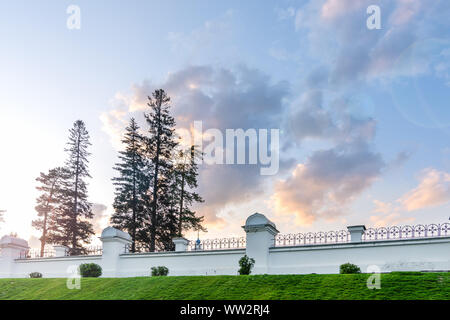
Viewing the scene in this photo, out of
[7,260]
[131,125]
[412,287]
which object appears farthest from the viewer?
[131,125]

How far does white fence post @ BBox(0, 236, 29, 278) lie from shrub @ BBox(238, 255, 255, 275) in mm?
15352

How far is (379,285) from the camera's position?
12656 mm

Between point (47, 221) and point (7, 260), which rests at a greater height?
point (47, 221)

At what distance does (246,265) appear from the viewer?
58.0 ft

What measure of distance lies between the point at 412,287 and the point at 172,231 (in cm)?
2377

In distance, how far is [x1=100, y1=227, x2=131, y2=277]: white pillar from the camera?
21.1 meters

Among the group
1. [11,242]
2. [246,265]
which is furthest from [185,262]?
[11,242]

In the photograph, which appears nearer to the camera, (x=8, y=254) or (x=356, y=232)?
(x=356, y=232)

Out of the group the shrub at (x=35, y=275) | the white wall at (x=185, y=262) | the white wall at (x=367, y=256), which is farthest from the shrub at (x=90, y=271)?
the white wall at (x=367, y=256)

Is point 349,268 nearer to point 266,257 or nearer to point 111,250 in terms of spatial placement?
point 266,257

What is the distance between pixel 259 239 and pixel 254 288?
13.2ft

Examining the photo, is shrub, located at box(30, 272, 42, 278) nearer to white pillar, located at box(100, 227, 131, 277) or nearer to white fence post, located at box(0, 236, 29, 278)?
white fence post, located at box(0, 236, 29, 278)
